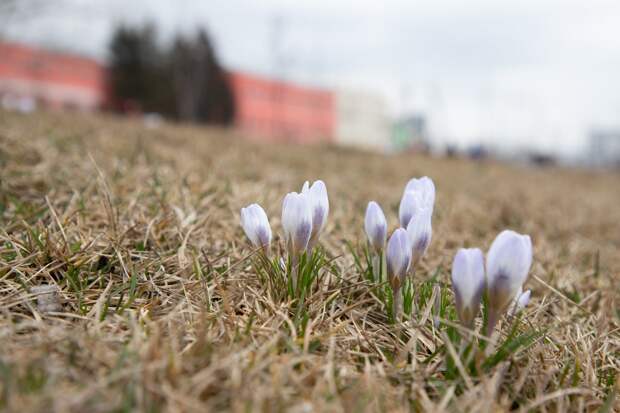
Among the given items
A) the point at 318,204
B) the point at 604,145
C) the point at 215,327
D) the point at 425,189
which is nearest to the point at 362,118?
the point at 604,145

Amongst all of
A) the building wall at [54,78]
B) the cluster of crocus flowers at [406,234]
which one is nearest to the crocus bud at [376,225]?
the cluster of crocus flowers at [406,234]

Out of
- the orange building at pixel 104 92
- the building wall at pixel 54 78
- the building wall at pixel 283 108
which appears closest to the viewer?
the orange building at pixel 104 92

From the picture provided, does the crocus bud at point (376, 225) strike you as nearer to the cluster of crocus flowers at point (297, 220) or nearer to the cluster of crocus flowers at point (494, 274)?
the cluster of crocus flowers at point (297, 220)

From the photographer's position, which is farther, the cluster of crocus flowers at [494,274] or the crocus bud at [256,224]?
the crocus bud at [256,224]

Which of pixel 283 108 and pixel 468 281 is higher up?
pixel 283 108

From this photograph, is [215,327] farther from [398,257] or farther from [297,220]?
[398,257]

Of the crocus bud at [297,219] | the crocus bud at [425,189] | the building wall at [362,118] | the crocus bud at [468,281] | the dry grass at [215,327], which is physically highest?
the building wall at [362,118]

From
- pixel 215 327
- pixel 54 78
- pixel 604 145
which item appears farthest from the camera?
pixel 604 145

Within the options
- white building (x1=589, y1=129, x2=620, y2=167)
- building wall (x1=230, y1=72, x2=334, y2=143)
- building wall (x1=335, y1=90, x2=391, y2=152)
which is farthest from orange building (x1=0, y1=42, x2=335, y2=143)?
white building (x1=589, y1=129, x2=620, y2=167)

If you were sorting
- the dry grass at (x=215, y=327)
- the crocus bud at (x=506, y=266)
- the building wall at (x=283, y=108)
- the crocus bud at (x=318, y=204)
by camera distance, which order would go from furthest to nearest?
the building wall at (x=283, y=108)
the crocus bud at (x=318, y=204)
the crocus bud at (x=506, y=266)
the dry grass at (x=215, y=327)
